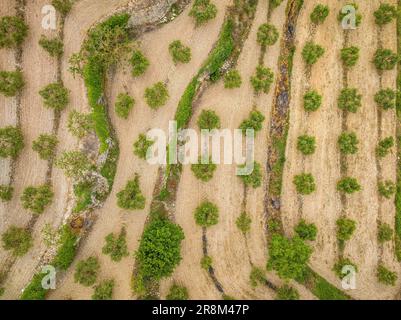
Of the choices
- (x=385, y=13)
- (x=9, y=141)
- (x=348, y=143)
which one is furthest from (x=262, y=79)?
(x=9, y=141)

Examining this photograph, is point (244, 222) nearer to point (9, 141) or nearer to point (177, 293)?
point (177, 293)

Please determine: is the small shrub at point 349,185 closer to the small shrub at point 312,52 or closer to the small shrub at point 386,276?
the small shrub at point 386,276

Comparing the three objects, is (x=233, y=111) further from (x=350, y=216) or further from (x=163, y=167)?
(x=350, y=216)

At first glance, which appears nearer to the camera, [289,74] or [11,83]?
[11,83]

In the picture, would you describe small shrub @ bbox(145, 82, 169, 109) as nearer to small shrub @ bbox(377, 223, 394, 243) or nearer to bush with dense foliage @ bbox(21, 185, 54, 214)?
bush with dense foliage @ bbox(21, 185, 54, 214)

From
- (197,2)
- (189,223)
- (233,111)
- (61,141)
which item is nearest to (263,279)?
(189,223)
